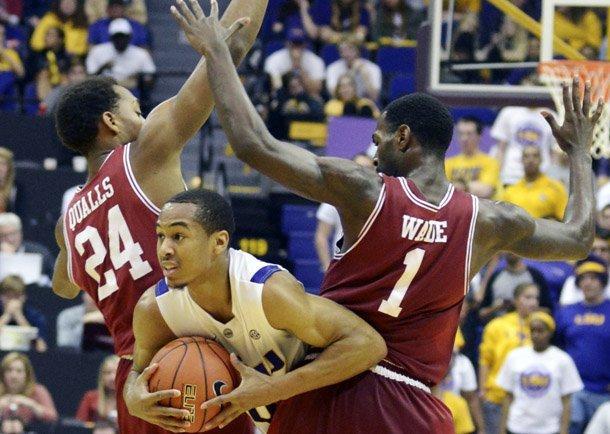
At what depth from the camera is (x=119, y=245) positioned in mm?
4914

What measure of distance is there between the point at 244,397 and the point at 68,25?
11394mm

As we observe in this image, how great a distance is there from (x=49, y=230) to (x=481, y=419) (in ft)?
14.5

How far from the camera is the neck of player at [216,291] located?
177 inches

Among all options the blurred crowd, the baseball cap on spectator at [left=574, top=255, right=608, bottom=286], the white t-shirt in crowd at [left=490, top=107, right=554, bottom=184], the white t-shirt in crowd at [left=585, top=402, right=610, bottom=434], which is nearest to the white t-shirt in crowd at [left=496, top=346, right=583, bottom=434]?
the blurred crowd

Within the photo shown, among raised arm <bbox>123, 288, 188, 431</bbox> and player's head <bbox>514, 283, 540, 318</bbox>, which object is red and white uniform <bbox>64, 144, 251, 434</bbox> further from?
player's head <bbox>514, 283, 540, 318</bbox>

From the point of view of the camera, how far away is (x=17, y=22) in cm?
1585

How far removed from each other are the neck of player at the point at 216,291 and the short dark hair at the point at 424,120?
82 centimetres

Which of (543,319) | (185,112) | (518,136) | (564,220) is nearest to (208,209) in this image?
(185,112)

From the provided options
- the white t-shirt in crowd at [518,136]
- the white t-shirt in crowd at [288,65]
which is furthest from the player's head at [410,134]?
the white t-shirt in crowd at [288,65]

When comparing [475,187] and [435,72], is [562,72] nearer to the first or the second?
[435,72]

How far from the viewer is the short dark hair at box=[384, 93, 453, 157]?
15.3 feet

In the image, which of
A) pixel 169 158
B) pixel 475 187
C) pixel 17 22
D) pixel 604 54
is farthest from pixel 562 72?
pixel 17 22

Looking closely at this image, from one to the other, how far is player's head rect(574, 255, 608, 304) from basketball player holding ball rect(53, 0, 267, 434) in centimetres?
604

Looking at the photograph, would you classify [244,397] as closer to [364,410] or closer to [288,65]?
[364,410]
